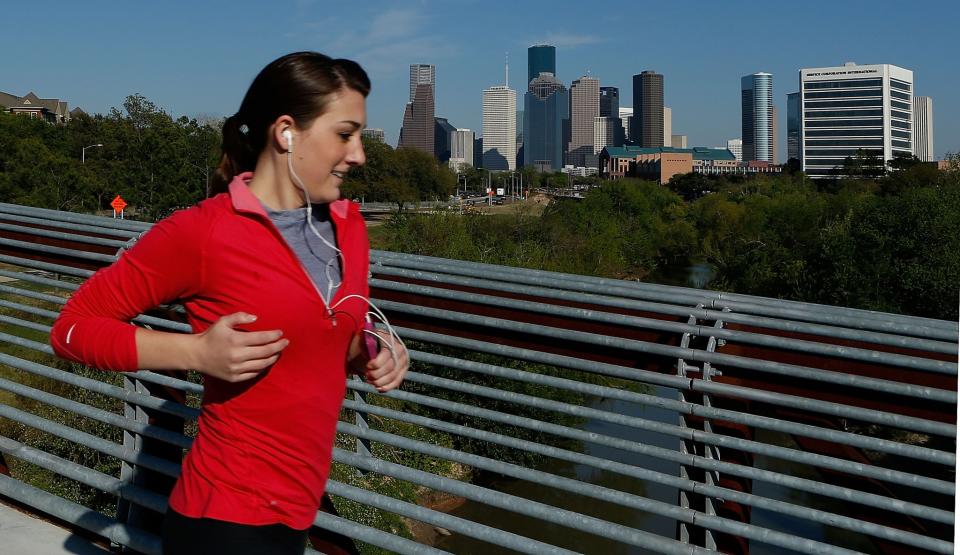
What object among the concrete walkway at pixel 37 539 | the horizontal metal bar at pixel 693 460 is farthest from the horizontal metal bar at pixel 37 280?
the horizontal metal bar at pixel 693 460

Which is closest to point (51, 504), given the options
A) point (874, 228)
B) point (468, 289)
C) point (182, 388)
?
point (182, 388)

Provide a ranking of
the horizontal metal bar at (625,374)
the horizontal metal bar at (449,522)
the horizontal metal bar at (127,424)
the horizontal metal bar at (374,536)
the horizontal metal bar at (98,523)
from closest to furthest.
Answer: the horizontal metal bar at (625,374) → the horizontal metal bar at (449,522) → the horizontal metal bar at (374,536) → the horizontal metal bar at (98,523) → the horizontal metal bar at (127,424)

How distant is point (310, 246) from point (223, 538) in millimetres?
544

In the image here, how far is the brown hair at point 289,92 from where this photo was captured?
166cm

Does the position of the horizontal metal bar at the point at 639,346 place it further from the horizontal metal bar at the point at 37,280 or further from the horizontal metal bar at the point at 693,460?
the horizontal metal bar at the point at 37,280

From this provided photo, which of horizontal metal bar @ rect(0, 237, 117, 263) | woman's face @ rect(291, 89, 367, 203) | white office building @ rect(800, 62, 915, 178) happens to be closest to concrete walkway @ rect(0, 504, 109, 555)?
horizontal metal bar @ rect(0, 237, 117, 263)

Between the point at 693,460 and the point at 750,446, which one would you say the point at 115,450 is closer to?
the point at 693,460

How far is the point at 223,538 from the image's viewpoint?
1635 mm

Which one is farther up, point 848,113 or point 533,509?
point 848,113

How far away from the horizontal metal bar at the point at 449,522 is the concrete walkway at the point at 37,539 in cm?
96

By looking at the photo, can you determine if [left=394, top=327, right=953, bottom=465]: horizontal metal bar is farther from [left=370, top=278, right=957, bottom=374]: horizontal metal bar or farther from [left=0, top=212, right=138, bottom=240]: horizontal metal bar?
[left=0, top=212, right=138, bottom=240]: horizontal metal bar

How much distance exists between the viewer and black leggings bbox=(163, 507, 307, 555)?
163 cm

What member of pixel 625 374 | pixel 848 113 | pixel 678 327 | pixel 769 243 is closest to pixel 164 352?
pixel 625 374

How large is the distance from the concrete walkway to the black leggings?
1.65 metres
